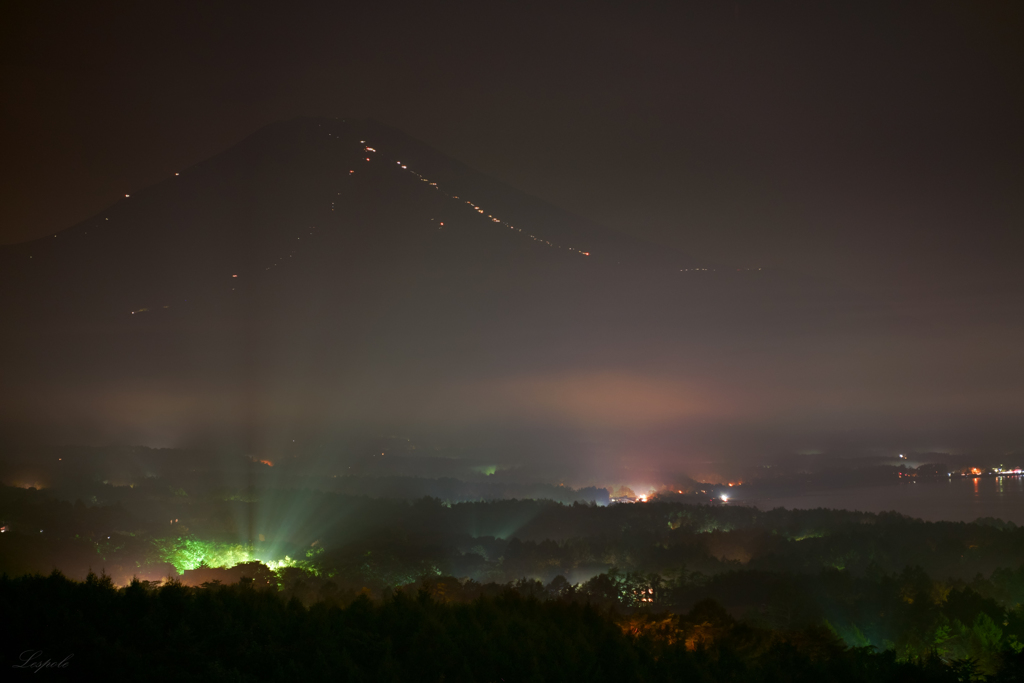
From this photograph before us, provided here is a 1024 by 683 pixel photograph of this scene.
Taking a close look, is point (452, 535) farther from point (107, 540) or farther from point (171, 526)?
point (107, 540)

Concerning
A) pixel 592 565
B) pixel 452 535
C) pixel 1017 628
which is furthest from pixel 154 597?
pixel 452 535

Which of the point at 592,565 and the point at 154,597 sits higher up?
the point at 154,597

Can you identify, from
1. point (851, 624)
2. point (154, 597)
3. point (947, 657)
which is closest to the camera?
point (154, 597)

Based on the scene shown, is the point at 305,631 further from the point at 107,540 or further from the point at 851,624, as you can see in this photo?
the point at 107,540

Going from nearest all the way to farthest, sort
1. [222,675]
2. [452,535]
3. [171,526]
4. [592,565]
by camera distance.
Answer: [222,675], [171,526], [592,565], [452,535]

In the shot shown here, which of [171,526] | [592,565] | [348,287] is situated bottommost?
[592,565]

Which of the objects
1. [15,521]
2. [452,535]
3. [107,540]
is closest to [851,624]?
[452,535]

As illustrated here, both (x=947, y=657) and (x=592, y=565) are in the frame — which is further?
(x=592, y=565)
